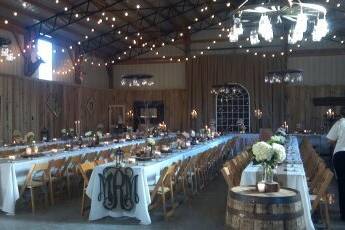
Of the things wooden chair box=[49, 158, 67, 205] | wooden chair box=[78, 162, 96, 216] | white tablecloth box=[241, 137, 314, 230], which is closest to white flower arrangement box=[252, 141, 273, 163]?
white tablecloth box=[241, 137, 314, 230]

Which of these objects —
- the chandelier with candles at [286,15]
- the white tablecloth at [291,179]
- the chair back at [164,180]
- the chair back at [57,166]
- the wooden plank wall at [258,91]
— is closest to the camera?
the white tablecloth at [291,179]

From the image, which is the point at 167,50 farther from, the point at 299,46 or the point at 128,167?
the point at 128,167

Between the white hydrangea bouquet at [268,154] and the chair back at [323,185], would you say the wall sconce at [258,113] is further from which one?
the white hydrangea bouquet at [268,154]

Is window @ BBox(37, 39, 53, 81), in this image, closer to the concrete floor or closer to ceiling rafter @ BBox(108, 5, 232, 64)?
ceiling rafter @ BBox(108, 5, 232, 64)

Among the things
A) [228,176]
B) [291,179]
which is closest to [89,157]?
[228,176]

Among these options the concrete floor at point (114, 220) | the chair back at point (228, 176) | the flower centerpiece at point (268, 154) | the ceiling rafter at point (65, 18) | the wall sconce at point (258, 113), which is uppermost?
the ceiling rafter at point (65, 18)

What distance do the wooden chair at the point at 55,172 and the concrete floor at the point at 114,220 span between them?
1.05 feet

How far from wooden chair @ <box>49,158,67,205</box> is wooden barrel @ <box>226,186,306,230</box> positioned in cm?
423

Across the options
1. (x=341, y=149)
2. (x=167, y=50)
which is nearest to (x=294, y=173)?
(x=341, y=149)

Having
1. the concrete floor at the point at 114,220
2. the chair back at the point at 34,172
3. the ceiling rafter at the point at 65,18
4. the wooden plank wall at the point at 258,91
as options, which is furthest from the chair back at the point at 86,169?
the wooden plank wall at the point at 258,91

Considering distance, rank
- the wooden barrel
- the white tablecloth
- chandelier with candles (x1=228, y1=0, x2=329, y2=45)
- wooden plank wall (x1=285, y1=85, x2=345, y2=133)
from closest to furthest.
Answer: the wooden barrel → the white tablecloth → chandelier with candles (x1=228, y1=0, x2=329, y2=45) → wooden plank wall (x1=285, y1=85, x2=345, y2=133)

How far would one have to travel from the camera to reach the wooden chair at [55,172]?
7566mm

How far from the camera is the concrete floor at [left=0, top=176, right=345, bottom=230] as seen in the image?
20.4 ft

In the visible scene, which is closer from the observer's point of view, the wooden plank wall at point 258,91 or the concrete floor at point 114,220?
the concrete floor at point 114,220
